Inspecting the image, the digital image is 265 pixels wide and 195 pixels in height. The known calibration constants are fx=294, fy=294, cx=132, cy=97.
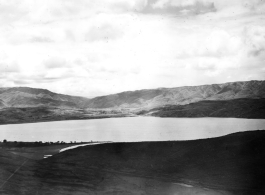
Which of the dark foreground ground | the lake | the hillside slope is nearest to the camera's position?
the dark foreground ground

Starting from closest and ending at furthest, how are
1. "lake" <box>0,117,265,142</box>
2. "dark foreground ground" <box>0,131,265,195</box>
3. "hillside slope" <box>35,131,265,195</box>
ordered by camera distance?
"dark foreground ground" <box>0,131,265,195</box> → "hillside slope" <box>35,131,265,195</box> → "lake" <box>0,117,265,142</box>

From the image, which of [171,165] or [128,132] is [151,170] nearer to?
[171,165]

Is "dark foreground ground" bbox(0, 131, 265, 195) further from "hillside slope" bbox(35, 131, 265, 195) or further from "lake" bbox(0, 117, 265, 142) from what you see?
"lake" bbox(0, 117, 265, 142)

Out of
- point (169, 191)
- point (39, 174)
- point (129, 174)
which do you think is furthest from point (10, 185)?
point (169, 191)

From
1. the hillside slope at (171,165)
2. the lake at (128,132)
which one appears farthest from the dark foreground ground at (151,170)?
the lake at (128,132)

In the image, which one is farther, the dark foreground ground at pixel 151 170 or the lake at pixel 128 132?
the lake at pixel 128 132

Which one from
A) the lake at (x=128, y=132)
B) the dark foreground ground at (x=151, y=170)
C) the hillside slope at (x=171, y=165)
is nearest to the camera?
the dark foreground ground at (x=151, y=170)

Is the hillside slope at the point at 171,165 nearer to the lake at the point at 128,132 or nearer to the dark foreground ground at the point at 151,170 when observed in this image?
the dark foreground ground at the point at 151,170

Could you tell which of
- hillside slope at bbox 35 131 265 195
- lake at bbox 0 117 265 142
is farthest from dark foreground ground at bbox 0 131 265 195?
lake at bbox 0 117 265 142

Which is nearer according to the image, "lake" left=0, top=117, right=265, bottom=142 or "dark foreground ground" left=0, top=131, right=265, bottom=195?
"dark foreground ground" left=0, top=131, right=265, bottom=195
